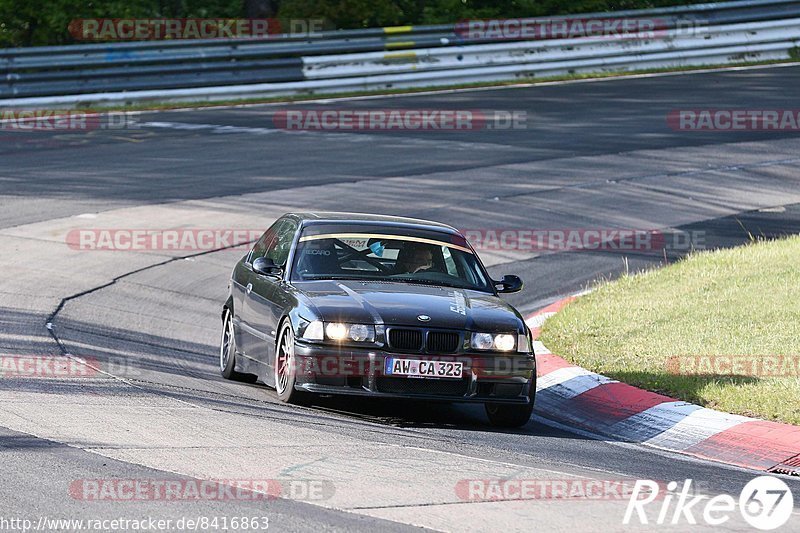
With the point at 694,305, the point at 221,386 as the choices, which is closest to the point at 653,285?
the point at 694,305

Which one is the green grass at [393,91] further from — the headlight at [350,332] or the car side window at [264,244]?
the headlight at [350,332]

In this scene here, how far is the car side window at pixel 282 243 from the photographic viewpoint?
1023 cm

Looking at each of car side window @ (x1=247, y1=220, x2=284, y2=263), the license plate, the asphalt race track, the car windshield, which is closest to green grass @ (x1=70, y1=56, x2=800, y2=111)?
the asphalt race track

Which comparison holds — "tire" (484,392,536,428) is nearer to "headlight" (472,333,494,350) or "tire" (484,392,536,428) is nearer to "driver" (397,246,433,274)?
"headlight" (472,333,494,350)

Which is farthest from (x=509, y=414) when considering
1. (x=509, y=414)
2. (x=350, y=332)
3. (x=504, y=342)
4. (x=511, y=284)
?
(x=511, y=284)

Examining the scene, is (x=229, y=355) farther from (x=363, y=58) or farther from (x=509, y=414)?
(x=363, y=58)

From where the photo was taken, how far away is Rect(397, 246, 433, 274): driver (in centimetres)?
992

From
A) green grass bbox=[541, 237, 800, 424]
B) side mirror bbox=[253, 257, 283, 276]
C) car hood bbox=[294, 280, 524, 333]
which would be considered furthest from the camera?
side mirror bbox=[253, 257, 283, 276]

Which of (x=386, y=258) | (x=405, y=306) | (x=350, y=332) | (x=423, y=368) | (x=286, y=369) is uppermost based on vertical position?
(x=386, y=258)

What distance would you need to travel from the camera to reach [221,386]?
10008mm

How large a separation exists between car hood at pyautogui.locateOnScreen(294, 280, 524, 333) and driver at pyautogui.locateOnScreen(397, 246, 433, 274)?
0.33 m

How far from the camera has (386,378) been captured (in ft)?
28.3

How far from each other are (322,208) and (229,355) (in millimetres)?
6874

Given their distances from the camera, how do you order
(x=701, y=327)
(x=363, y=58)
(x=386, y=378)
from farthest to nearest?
(x=363, y=58) < (x=701, y=327) < (x=386, y=378)
